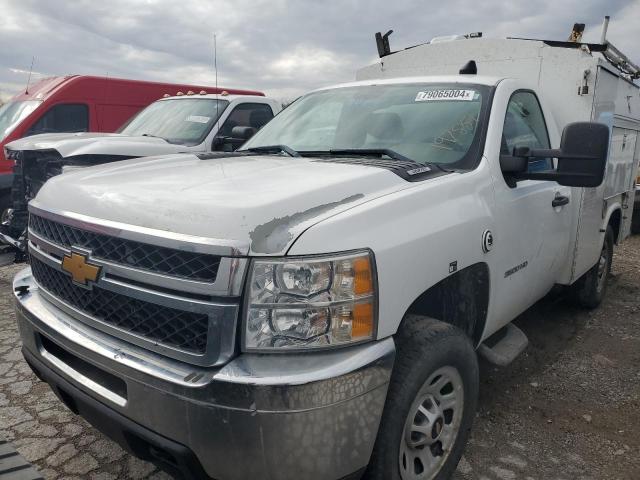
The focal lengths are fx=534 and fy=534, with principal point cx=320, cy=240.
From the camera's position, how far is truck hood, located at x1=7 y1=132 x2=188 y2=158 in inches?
219

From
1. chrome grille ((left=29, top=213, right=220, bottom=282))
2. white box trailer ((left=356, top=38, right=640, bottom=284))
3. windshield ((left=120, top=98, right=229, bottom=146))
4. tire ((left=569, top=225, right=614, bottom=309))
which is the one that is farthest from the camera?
windshield ((left=120, top=98, right=229, bottom=146))

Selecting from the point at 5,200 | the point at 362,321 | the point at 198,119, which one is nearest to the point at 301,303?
the point at 362,321

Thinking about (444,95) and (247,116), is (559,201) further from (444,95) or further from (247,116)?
(247,116)

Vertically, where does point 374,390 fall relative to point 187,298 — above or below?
below

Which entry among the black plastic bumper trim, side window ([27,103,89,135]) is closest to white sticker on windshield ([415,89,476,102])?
the black plastic bumper trim

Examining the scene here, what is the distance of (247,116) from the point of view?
283 inches

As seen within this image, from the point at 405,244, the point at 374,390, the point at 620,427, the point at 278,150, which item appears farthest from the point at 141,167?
the point at 620,427

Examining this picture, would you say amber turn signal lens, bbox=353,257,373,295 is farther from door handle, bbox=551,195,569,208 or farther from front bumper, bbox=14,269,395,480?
door handle, bbox=551,195,569,208

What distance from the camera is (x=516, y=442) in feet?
9.73

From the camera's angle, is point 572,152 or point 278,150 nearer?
point 572,152

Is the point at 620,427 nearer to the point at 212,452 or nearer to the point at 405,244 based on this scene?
the point at 405,244

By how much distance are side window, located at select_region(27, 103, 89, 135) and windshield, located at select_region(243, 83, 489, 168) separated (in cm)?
622

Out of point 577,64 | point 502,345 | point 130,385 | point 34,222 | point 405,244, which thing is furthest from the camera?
point 577,64

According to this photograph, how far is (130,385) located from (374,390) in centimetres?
86
